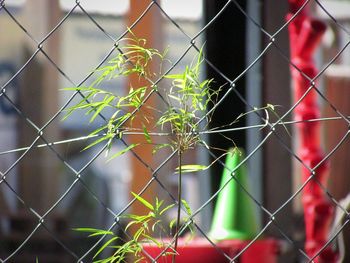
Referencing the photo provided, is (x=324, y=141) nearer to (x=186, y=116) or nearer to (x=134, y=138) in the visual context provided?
(x=134, y=138)

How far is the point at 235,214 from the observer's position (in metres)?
2.89

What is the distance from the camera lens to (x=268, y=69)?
420cm

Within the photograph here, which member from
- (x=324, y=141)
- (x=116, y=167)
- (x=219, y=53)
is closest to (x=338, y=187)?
(x=324, y=141)

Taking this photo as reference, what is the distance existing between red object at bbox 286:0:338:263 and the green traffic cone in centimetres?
46

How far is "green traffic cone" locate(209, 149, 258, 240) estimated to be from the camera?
2.87 metres

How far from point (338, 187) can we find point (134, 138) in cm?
125

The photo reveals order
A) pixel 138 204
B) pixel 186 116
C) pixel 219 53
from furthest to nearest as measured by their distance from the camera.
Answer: pixel 138 204 → pixel 219 53 → pixel 186 116

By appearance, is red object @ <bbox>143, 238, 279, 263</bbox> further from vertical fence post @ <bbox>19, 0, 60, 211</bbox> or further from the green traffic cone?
vertical fence post @ <bbox>19, 0, 60, 211</bbox>

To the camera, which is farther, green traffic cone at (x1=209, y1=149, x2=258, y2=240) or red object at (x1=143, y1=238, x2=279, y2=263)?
green traffic cone at (x1=209, y1=149, x2=258, y2=240)

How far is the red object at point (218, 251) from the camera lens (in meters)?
2.45

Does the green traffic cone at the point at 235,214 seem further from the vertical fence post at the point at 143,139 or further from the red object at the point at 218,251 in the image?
the vertical fence post at the point at 143,139

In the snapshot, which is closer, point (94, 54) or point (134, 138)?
point (134, 138)

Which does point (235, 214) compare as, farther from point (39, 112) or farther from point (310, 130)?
point (39, 112)

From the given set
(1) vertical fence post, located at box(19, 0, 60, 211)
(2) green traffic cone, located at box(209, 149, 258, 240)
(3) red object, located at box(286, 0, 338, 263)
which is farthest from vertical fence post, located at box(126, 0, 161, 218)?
(2) green traffic cone, located at box(209, 149, 258, 240)
